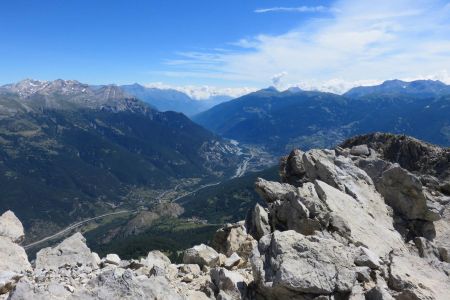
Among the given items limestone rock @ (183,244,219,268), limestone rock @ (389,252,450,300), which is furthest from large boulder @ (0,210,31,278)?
limestone rock @ (389,252,450,300)

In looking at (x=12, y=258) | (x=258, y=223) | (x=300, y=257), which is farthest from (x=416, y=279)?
(x=12, y=258)

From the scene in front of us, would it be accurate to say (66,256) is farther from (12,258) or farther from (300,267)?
(300,267)

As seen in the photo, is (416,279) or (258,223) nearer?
(416,279)

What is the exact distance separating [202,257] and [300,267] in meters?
10.1

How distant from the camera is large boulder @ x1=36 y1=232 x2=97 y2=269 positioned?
29484 millimetres

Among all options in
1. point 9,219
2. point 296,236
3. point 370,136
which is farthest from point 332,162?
point 370,136

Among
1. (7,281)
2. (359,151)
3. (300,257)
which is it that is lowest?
(359,151)

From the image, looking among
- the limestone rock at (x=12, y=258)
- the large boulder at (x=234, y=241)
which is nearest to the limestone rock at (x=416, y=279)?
the large boulder at (x=234, y=241)

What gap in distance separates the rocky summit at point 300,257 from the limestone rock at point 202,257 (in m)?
0.08

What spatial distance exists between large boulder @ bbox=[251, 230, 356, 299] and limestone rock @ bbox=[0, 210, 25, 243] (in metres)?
19.1

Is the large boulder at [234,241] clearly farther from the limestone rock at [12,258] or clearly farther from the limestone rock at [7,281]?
the limestone rock at [7,281]

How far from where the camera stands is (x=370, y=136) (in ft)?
329

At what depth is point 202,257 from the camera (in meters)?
32.0

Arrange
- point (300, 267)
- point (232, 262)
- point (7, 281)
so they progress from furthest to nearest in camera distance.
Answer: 1. point (232, 262)
2. point (300, 267)
3. point (7, 281)
